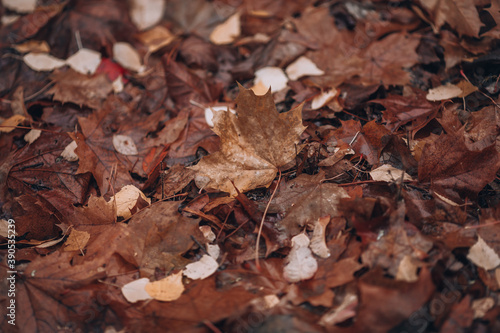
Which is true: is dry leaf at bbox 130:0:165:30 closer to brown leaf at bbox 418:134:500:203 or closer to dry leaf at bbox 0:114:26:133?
dry leaf at bbox 0:114:26:133

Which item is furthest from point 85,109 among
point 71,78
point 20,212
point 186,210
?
point 186,210

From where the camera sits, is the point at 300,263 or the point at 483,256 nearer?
the point at 483,256

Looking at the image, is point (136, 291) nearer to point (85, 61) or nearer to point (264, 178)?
point (264, 178)

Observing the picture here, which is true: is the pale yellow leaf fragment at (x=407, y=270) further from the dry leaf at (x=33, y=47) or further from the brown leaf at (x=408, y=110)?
the dry leaf at (x=33, y=47)

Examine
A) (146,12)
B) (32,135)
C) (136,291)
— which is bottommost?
(136,291)

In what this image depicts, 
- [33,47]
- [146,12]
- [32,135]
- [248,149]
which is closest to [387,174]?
[248,149]

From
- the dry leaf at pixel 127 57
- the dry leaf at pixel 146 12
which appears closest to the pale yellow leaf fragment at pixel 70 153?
the dry leaf at pixel 127 57

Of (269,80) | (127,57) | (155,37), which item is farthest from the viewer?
(155,37)

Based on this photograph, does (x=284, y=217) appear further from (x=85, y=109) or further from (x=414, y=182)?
(x=85, y=109)
